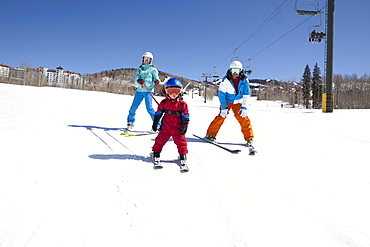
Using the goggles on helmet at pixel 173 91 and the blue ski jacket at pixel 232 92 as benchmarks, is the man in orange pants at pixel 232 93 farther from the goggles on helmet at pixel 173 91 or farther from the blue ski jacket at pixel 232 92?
the goggles on helmet at pixel 173 91

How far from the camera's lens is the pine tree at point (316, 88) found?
173 feet

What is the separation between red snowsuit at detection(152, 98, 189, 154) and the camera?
2869mm

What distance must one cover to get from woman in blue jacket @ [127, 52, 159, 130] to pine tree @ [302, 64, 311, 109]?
218ft

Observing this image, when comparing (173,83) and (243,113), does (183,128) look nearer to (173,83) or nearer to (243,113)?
(173,83)

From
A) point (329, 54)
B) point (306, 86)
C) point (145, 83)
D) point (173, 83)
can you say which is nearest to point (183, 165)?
point (173, 83)

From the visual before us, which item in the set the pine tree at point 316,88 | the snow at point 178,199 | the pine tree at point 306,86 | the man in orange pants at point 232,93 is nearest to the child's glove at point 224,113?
the man in orange pants at point 232,93

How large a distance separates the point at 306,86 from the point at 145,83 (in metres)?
69.2

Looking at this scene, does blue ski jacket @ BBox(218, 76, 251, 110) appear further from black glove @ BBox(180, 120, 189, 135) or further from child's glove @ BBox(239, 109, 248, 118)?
black glove @ BBox(180, 120, 189, 135)

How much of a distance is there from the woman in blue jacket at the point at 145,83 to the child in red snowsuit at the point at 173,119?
8.28 ft

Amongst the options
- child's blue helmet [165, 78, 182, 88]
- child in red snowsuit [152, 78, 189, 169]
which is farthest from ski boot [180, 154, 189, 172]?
child's blue helmet [165, 78, 182, 88]

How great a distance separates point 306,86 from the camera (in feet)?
203

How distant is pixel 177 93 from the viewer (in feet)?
9.82

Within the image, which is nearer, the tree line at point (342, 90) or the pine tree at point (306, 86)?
the tree line at point (342, 90)

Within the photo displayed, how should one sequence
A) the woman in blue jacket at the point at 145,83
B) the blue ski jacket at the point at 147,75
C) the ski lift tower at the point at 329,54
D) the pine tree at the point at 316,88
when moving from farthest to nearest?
1. the pine tree at the point at 316,88
2. the ski lift tower at the point at 329,54
3. the blue ski jacket at the point at 147,75
4. the woman in blue jacket at the point at 145,83
